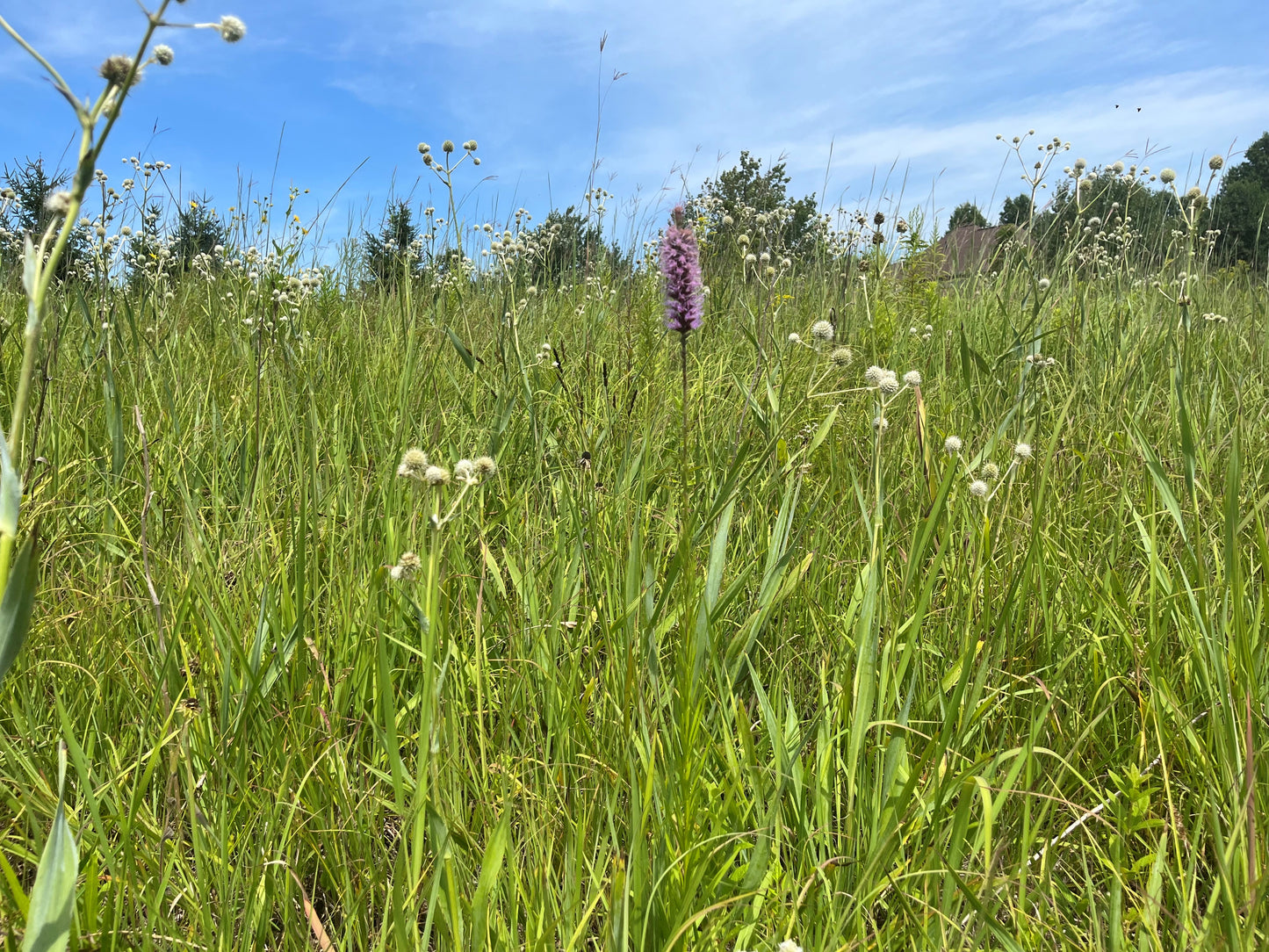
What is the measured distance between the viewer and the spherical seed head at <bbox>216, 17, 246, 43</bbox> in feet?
2.16

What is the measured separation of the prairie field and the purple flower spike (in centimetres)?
5

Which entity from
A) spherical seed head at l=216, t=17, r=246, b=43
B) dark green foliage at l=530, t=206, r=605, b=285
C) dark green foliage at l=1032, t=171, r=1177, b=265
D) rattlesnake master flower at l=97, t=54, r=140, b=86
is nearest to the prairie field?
rattlesnake master flower at l=97, t=54, r=140, b=86

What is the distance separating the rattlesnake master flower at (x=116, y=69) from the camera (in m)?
0.58

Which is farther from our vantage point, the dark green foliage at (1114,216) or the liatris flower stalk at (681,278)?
the dark green foliage at (1114,216)

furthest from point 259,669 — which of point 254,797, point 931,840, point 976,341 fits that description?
point 976,341

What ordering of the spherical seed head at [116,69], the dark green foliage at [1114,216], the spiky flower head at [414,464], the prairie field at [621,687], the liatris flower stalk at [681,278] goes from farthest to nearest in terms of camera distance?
the dark green foliage at [1114,216], the liatris flower stalk at [681,278], the spiky flower head at [414,464], the prairie field at [621,687], the spherical seed head at [116,69]

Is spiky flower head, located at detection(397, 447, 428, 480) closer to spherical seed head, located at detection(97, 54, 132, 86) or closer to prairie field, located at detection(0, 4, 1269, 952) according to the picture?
prairie field, located at detection(0, 4, 1269, 952)

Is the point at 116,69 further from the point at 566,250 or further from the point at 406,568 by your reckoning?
the point at 566,250

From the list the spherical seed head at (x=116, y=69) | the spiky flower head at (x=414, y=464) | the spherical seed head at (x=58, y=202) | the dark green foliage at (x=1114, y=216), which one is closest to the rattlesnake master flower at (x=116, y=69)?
the spherical seed head at (x=116, y=69)

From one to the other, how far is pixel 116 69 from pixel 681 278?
156cm

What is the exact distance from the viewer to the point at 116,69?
1.91ft

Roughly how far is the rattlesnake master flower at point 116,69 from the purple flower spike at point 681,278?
4.86ft

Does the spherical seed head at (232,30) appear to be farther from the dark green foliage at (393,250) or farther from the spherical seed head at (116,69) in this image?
the dark green foliage at (393,250)

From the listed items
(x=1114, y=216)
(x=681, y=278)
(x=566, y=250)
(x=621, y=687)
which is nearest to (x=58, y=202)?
(x=621, y=687)
